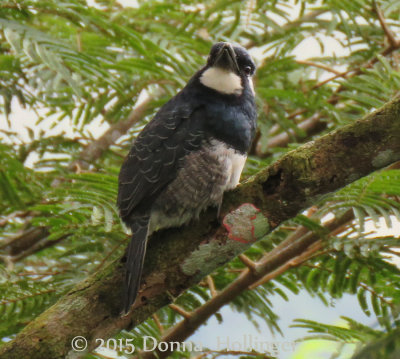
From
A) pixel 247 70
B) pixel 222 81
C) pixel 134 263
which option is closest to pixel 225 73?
pixel 222 81

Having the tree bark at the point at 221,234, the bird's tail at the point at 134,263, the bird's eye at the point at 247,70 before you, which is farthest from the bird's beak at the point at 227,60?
the bird's tail at the point at 134,263

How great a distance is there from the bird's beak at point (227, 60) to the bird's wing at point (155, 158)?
15.7 inches

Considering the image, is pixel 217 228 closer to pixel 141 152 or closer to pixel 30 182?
pixel 141 152

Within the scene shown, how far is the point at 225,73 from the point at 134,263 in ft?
4.16

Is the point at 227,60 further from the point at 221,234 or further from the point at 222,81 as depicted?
the point at 221,234

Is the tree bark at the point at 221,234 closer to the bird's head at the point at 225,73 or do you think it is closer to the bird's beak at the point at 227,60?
the bird's head at the point at 225,73

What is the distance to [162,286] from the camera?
2557 mm

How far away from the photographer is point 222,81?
3.29m

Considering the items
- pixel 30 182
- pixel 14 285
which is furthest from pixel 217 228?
pixel 30 182

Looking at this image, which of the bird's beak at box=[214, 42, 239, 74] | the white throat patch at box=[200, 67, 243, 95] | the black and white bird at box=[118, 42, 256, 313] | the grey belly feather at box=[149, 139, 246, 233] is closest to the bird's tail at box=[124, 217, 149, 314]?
the black and white bird at box=[118, 42, 256, 313]

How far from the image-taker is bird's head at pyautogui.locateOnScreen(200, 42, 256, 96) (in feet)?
10.7

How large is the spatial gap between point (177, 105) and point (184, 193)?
520 millimetres

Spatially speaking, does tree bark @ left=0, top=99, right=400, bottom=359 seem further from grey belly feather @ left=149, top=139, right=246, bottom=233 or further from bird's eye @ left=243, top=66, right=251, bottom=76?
bird's eye @ left=243, top=66, right=251, bottom=76

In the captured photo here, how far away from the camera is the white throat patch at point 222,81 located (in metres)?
3.24
